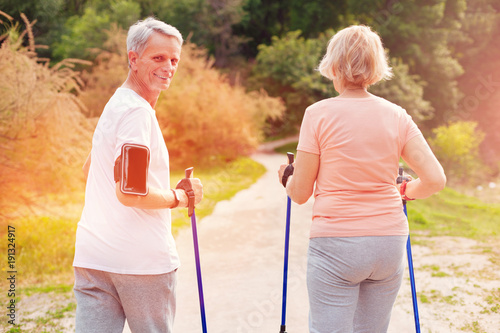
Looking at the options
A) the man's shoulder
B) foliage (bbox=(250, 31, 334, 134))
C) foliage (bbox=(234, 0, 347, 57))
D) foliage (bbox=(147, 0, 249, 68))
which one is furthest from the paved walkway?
foliage (bbox=(234, 0, 347, 57))

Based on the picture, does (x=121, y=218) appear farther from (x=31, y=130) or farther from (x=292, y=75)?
(x=292, y=75)

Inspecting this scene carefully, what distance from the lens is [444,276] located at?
485 centimetres

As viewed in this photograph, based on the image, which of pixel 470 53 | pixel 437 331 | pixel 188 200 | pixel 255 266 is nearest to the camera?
pixel 188 200

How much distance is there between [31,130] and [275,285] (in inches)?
174

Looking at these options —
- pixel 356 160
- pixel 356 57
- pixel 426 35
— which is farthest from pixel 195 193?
pixel 426 35

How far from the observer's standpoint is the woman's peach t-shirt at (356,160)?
185 cm

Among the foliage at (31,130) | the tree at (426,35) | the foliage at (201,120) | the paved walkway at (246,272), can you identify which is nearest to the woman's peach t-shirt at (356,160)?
the paved walkway at (246,272)

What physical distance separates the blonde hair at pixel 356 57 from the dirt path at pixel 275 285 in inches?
95.0

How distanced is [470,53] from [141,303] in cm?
3261

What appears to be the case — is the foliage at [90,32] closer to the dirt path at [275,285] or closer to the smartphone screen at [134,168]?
the dirt path at [275,285]

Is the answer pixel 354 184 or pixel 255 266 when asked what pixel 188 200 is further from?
pixel 255 266

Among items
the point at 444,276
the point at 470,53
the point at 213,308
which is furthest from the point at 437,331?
the point at 470,53

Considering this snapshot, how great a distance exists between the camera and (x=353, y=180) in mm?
1862

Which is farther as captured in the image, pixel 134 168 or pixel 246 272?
pixel 246 272
